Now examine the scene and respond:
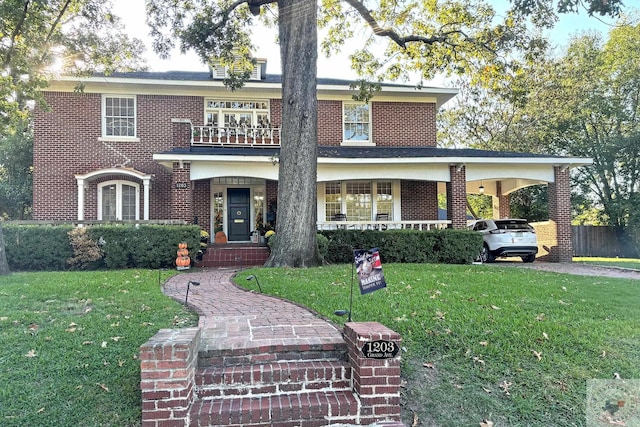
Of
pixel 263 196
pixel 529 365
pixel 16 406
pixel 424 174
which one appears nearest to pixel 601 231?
pixel 424 174

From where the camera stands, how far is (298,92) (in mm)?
10133

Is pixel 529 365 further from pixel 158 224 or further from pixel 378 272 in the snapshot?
pixel 158 224

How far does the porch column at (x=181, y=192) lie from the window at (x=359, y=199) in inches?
218

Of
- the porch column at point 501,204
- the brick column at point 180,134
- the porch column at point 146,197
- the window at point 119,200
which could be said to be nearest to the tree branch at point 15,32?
the window at point 119,200

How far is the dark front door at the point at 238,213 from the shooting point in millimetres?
15859

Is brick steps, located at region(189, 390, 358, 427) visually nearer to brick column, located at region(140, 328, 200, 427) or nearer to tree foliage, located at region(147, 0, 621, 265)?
brick column, located at region(140, 328, 200, 427)

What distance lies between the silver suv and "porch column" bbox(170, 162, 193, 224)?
951 cm

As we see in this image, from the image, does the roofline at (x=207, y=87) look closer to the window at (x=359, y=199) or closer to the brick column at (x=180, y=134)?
the brick column at (x=180, y=134)

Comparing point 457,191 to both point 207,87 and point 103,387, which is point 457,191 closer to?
point 207,87

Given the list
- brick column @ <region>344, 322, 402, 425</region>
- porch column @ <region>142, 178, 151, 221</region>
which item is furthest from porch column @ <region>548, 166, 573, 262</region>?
porch column @ <region>142, 178, 151, 221</region>

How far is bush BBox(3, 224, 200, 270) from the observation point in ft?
34.5

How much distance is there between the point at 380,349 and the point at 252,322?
1.84 metres

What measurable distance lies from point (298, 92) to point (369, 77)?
19.6ft

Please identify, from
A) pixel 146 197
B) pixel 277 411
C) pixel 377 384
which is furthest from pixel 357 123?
pixel 277 411
